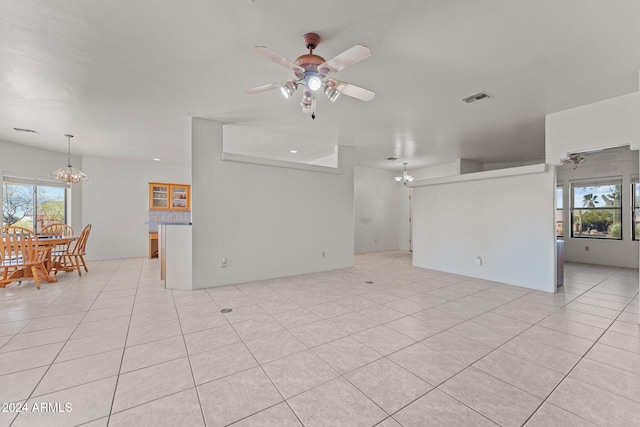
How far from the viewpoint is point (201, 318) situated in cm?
305

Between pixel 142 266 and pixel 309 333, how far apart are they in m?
5.40

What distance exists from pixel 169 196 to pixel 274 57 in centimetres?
716

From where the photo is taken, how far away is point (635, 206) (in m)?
5.95

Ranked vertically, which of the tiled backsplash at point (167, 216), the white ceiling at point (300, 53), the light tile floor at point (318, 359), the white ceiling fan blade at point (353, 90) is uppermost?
the white ceiling at point (300, 53)

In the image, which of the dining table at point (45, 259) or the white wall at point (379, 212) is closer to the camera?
the dining table at point (45, 259)

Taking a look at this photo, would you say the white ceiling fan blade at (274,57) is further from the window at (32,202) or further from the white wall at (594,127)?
the window at (32,202)

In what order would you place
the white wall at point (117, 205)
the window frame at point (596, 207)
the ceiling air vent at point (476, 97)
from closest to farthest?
the ceiling air vent at point (476, 97) → the window frame at point (596, 207) → the white wall at point (117, 205)

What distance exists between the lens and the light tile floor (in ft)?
5.30

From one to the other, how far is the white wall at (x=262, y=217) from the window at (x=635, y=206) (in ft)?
21.5

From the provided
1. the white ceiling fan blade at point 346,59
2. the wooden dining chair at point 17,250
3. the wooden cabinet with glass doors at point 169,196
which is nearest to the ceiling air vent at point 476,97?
the white ceiling fan blade at point 346,59

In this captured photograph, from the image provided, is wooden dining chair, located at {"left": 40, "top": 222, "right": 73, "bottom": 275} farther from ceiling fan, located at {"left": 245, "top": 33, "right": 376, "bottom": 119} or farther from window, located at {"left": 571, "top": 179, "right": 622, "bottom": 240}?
window, located at {"left": 571, "top": 179, "right": 622, "bottom": 240}

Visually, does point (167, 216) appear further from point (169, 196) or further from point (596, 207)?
point (596, 207)

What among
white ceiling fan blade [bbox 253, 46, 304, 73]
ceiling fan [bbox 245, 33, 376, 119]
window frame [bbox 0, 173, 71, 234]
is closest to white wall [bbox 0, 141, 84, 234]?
window frame [bbox 0, 173, 71, 234]

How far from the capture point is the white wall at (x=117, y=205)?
692 cm
